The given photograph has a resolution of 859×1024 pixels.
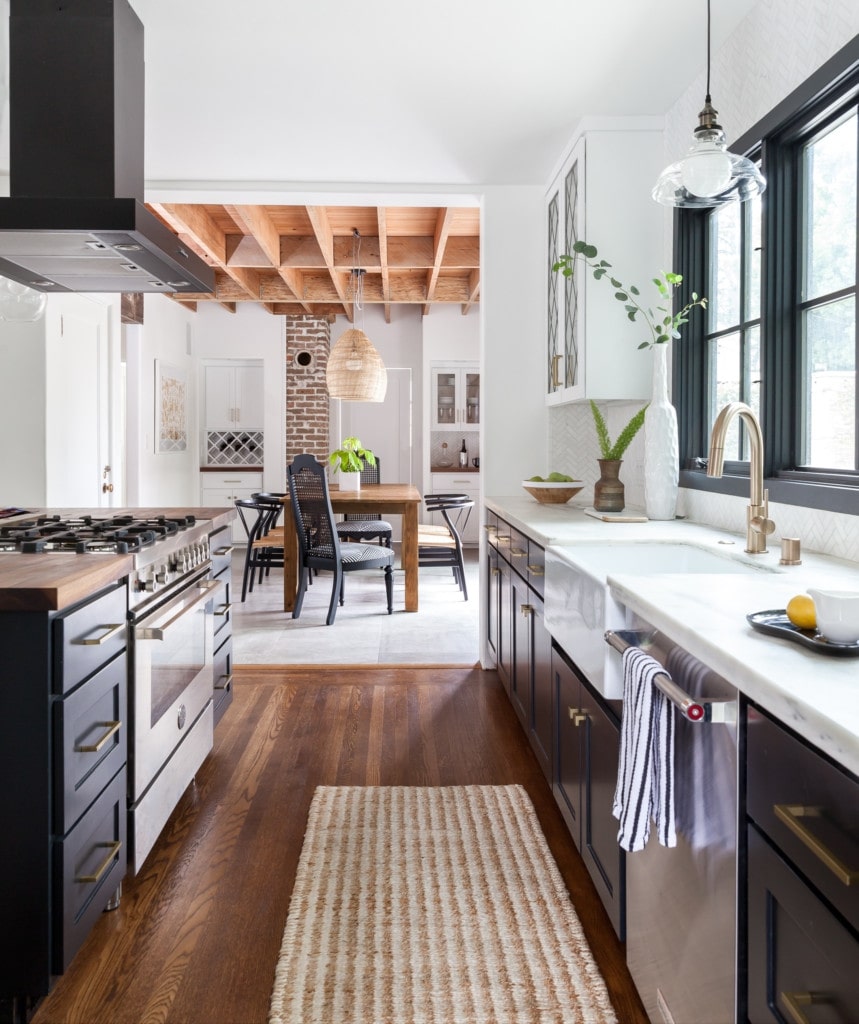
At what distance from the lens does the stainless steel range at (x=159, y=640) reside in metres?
1.96

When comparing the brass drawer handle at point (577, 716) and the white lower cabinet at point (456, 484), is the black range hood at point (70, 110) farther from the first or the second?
the white lower cabinet at point (456, 484)

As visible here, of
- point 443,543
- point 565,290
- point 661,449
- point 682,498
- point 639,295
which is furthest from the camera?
point 443,543

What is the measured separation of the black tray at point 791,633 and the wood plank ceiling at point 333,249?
168 inches

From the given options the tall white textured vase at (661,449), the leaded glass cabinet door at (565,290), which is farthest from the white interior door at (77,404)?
the tall white textured vase at (661,449)

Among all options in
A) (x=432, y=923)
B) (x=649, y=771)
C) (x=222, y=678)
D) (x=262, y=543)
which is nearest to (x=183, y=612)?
(x=222, y=678)

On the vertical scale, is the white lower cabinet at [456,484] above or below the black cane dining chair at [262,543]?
above

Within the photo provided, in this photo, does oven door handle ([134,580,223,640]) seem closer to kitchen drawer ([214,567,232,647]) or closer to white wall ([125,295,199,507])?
kitchen drawer ([214,567,232,647])

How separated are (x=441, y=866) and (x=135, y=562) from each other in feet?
3.73

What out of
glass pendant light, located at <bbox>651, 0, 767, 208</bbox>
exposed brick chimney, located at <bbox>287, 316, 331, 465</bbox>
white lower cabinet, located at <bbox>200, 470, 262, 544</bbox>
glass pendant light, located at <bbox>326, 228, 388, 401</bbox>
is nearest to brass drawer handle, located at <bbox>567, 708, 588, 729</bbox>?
glass pendant light, located at <bbox>651, 0, 767, 208</bbox>

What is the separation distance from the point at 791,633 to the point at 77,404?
16.6ft

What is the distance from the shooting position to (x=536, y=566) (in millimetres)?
2598

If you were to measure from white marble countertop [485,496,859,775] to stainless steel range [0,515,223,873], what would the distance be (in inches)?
42.2

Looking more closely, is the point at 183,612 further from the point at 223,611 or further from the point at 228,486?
the point at 228,486

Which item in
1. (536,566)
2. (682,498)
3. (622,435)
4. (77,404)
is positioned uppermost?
(77,404)
